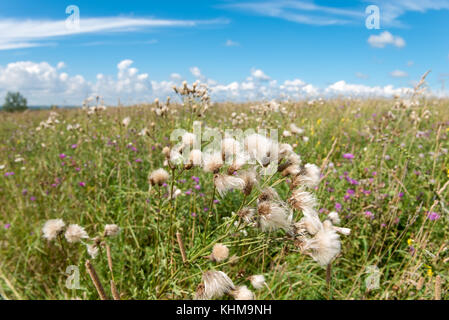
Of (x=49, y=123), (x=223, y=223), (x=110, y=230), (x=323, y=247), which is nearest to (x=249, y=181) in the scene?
(x=223, y=223)

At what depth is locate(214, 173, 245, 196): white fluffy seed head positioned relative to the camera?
0.95 meters

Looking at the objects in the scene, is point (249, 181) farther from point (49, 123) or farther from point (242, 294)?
point (49, 123)

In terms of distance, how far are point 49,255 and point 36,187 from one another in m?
1.25

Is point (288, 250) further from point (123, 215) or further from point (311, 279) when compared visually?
point (123, 215)

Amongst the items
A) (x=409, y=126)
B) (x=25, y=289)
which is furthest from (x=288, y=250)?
(x=409, y=126)

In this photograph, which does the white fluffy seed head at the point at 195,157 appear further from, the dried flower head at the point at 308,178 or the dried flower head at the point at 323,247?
the dried flower head at the point at 323,247

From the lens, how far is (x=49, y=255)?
235 cm

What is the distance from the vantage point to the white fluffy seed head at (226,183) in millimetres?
947

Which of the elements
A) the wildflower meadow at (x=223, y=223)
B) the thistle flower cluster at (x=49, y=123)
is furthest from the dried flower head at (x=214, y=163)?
the thistle flower cluster at (x=49, y=123)

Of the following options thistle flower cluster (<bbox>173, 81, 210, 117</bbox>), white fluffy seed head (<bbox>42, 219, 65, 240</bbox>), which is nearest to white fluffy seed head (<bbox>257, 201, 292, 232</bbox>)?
white fluffy seed head (<bbox>42, 219, 65, 240</bbox>)

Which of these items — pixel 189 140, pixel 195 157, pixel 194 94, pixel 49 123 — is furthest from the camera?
pixel 49 123

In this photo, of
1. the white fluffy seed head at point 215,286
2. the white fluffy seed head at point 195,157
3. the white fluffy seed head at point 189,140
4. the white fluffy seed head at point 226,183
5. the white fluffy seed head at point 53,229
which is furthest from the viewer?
the white fluffy seed head at point 53,229

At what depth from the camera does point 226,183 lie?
96 cm

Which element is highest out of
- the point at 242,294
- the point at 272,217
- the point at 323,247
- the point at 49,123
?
the point at 49,123
